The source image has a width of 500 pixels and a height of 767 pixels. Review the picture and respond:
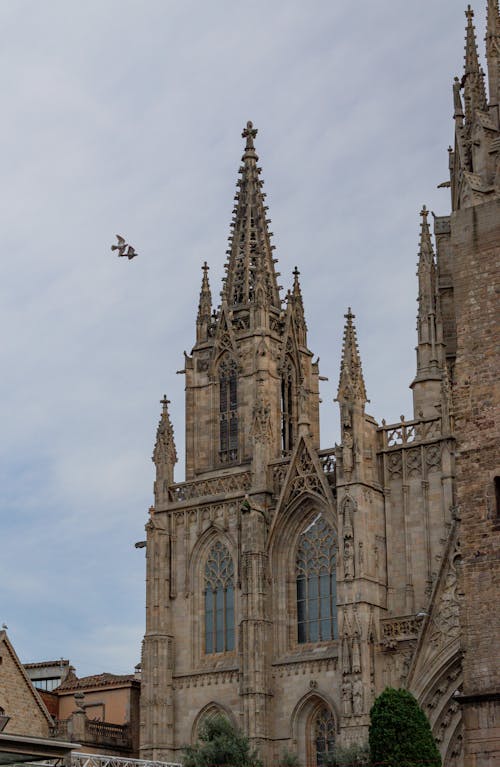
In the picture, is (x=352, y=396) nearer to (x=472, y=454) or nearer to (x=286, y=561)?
(x=286, y=561)

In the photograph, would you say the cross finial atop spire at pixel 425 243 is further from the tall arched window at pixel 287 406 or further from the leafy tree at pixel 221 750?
the leafy tree at pixel 221 750

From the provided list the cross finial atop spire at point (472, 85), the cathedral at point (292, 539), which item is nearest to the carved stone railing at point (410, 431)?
the cathedral at point (292, 539)

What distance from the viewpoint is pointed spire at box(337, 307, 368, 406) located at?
48.5 meters

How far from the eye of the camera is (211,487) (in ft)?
175

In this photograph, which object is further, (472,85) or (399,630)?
(399,630)

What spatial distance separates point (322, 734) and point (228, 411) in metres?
13.1

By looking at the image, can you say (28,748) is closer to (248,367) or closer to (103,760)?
(103,760)

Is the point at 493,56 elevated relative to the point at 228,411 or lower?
lower

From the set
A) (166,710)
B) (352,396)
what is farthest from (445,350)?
(166,710)

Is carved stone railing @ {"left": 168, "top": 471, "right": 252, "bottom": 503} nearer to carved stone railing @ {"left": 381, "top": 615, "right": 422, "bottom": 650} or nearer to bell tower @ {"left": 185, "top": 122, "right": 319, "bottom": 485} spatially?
bell tower @ {"left": 185, "top": 122, "right": 319, "bottom": 485}

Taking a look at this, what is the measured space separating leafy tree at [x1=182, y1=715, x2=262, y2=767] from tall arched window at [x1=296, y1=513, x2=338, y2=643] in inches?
176

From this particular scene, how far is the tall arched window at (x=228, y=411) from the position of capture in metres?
54.9

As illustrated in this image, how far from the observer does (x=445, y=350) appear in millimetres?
52438

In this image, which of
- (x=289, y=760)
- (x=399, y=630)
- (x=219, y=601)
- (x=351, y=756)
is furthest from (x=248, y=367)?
(x=351, y=756)
